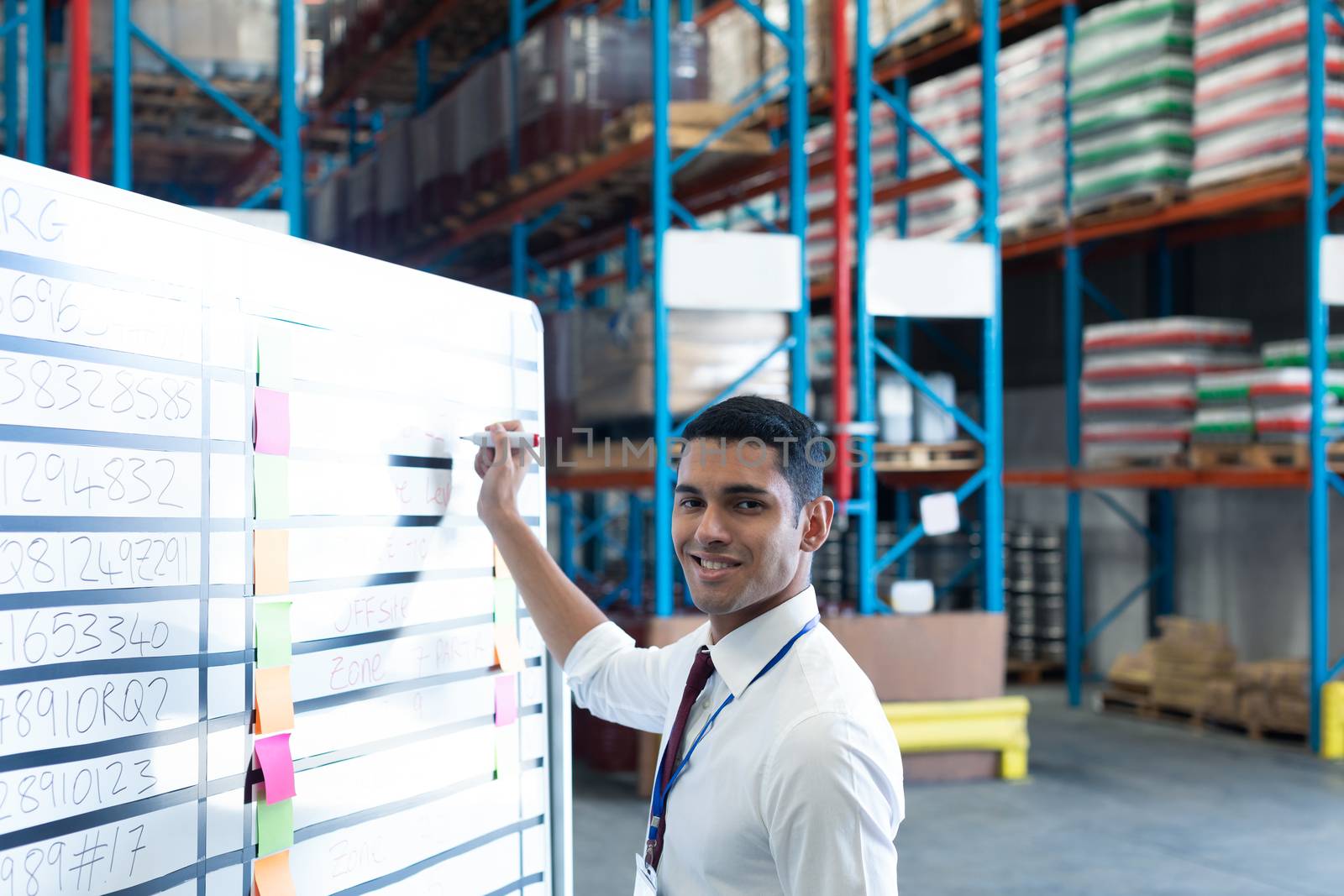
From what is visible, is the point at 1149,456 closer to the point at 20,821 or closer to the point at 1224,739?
the point at 1224,739

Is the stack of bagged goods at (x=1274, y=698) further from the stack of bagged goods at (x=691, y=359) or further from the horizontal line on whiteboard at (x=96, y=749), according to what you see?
the horizontal line on whiteboard at (x=96, y=749)

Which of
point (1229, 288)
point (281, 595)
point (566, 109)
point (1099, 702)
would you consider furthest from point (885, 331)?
point (281, 595)

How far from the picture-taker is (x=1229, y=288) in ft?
36.4

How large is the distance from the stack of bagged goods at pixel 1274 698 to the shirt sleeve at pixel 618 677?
734 centimetres

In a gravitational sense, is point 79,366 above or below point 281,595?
above

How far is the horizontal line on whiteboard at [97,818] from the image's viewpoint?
1.97 m

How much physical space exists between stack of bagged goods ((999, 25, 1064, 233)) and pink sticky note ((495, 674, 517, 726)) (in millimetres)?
8593

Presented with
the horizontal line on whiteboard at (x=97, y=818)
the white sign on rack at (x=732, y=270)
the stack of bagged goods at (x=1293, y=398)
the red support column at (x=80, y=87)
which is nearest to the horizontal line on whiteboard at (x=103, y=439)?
the horizontal line on whiteboard at (x=97, y=818)

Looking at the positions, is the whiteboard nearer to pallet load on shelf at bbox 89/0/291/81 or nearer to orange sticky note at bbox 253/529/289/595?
orange sticky note at bbox 253/529/289/595

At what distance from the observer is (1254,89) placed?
9055mm

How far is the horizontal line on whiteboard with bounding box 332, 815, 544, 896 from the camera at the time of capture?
8.71 feet

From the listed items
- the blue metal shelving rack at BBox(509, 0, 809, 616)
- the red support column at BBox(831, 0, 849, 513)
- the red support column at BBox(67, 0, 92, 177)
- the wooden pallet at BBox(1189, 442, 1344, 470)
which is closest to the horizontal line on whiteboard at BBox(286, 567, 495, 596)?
the blue metal shelving rack at BBox(509, 0, 809, 616)

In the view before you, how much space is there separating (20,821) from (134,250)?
905 mm

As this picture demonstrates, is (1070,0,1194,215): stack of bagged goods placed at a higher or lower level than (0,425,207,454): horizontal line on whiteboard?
higher
